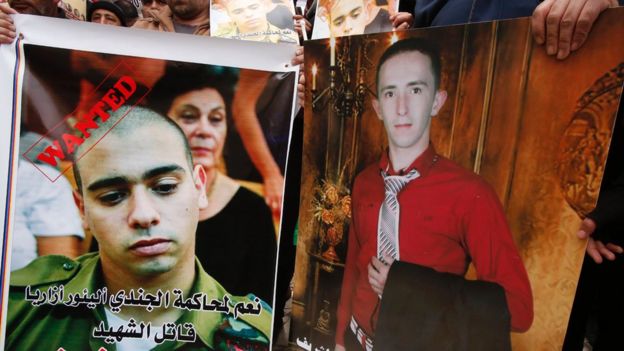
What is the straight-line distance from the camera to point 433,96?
2.88 ft

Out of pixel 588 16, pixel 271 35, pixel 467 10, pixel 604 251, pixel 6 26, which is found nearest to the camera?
pixel 588 16

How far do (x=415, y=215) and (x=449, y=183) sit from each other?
105mm

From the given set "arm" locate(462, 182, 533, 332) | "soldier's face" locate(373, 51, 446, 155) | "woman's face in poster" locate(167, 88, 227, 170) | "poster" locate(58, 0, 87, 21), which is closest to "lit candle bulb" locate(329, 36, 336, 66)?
"soldier's face" locate(373, 51, 446, 155)

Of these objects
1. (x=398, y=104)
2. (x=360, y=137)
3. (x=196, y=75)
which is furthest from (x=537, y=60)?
(x=196, y=75)

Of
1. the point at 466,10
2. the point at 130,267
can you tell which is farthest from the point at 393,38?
the point at 130,267

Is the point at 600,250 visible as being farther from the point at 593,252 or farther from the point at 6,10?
the point at 6,10

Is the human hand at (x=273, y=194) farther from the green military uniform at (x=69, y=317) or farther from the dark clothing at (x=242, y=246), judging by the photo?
the green military uniform at (x=69, y=317)

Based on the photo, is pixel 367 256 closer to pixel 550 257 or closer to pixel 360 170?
pixel 360 170

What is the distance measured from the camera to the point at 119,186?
1170mm

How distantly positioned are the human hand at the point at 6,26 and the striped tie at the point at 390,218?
1.12 meters

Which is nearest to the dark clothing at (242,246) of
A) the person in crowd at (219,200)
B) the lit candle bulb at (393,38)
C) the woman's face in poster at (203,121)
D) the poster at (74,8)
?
the person in crowd at (219,200)

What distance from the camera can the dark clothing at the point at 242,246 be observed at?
122cm

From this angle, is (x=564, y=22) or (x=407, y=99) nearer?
(x=564, y=22)

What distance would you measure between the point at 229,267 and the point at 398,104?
69 centimetres
